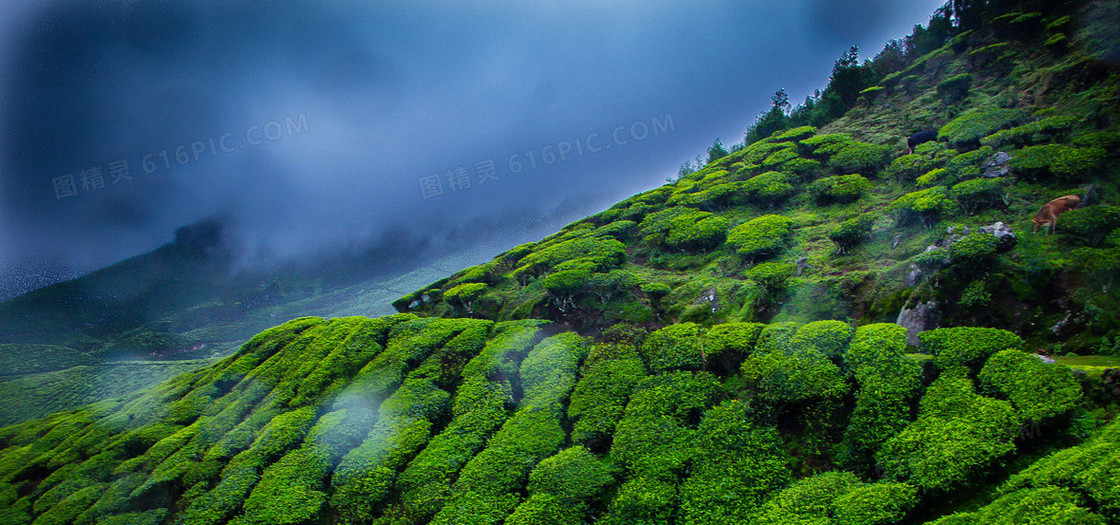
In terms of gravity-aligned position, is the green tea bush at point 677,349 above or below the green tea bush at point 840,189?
below

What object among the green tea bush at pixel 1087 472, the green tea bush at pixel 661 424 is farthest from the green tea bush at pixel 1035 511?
the green tea bush at pixel 661 424

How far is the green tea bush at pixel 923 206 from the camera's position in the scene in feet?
49.2

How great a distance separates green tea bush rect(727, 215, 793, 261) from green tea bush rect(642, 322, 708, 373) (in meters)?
6.61

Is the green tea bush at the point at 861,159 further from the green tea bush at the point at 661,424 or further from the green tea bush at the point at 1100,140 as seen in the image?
the green tea bush at the point at 661,424

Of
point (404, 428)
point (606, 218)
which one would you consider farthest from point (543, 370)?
point (606, 218)

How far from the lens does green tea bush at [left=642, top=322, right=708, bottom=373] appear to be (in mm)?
10719

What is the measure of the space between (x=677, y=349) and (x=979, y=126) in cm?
1966

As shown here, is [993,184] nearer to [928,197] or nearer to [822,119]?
[928,197]

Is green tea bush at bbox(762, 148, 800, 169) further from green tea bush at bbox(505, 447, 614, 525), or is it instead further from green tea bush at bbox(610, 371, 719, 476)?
green tea bush at bbox(505, 447, 614, 525)

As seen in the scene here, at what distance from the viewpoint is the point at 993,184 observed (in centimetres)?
1466

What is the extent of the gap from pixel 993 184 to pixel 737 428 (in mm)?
14147

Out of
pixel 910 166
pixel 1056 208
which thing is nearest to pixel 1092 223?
pixel 1056 208

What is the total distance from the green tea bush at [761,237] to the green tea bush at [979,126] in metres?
A: 8.65

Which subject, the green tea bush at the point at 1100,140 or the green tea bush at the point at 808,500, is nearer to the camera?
the green tea bush at the point at 808,500
